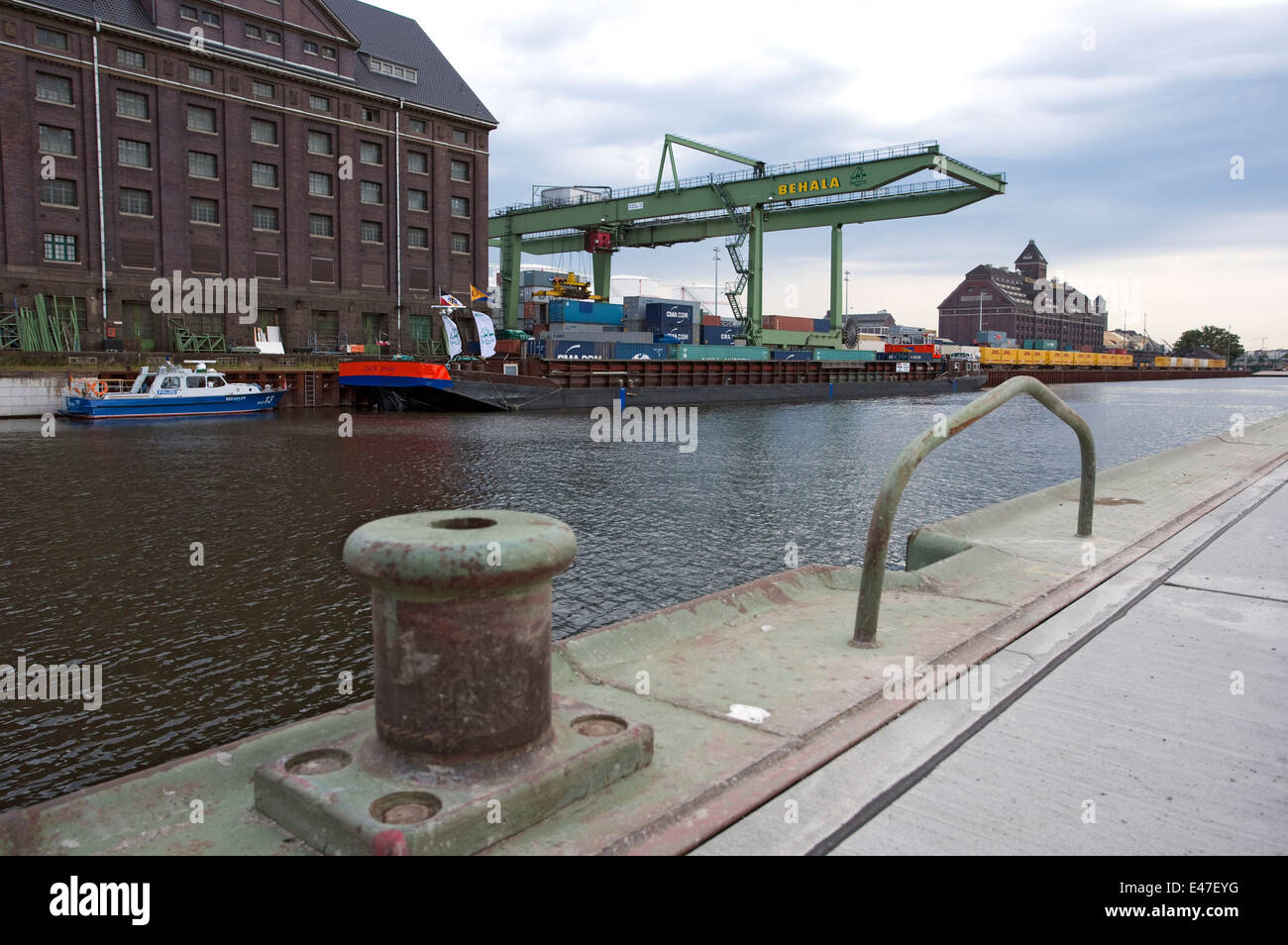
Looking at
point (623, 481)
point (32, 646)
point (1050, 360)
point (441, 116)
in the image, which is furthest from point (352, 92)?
point (1050, 360)

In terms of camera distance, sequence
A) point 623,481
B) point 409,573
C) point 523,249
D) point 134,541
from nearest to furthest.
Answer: point 409,573 < point 134,541 < point 623,481 < point 523,249

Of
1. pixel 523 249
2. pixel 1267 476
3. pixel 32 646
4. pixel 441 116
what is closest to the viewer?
pixel 32 646

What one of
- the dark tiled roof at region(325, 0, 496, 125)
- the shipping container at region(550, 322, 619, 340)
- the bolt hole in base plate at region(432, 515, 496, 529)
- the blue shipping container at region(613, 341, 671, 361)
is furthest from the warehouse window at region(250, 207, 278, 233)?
the bolt hole in base plate at region(432, 515, 496, 529)

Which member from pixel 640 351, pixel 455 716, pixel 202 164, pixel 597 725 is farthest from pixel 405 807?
pixel 640 351

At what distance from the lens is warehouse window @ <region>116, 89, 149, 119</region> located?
4225 cm

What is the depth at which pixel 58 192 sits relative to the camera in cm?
4059

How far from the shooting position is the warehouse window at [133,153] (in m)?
42.4

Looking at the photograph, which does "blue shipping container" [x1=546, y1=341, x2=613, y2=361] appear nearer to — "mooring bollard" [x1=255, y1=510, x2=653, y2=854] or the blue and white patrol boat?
the blue and white patrol boat

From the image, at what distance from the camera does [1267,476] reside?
1253 centimetres

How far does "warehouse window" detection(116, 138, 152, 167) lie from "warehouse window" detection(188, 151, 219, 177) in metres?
1.89

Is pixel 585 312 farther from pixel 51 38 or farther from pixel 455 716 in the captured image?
pixel 455 716

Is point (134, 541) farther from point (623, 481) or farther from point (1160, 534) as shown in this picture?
point (1160, 534)

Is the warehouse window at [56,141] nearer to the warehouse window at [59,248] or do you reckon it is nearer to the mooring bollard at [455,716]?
the warehouse window at [59,248]

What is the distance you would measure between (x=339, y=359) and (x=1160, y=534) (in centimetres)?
4215
